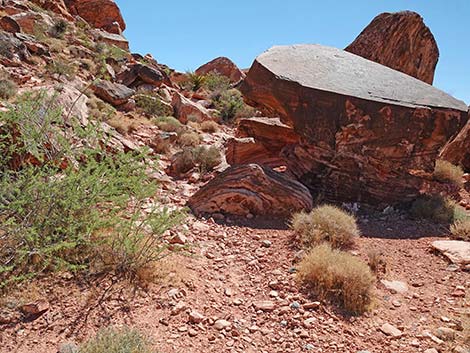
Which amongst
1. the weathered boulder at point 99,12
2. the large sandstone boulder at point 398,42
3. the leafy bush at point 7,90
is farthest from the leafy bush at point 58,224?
the weathered boulder at point 99,12

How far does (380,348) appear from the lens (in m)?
2.60

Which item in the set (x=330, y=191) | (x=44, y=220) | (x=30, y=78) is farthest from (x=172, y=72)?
(x=44, y=220)

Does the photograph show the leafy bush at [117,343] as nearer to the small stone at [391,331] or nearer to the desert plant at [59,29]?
the small stone at [391,331]

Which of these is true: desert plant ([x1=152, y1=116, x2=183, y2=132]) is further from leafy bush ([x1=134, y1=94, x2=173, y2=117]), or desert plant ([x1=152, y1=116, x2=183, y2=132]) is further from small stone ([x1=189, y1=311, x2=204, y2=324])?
small stone ([x1=189, y1=311, x2=204, y2=324])

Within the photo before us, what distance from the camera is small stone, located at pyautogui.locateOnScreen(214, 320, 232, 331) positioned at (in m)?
2.65

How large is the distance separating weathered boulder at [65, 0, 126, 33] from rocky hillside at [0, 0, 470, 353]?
52.1ft

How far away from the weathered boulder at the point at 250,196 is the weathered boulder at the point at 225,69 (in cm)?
2114

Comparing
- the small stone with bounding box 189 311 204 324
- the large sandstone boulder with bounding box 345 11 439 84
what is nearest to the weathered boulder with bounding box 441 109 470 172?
the large sandstone boulder with bounding box 345 11 439 84

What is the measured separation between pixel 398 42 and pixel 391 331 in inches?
443

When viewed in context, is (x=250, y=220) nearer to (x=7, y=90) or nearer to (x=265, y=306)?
(x=265, y=306)

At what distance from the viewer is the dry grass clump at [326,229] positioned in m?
4.07

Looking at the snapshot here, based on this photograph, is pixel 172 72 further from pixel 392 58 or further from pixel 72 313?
pixel 72 313

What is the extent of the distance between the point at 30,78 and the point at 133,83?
5885mm

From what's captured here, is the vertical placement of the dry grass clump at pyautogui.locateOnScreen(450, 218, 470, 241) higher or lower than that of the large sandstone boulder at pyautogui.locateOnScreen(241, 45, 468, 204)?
lower
